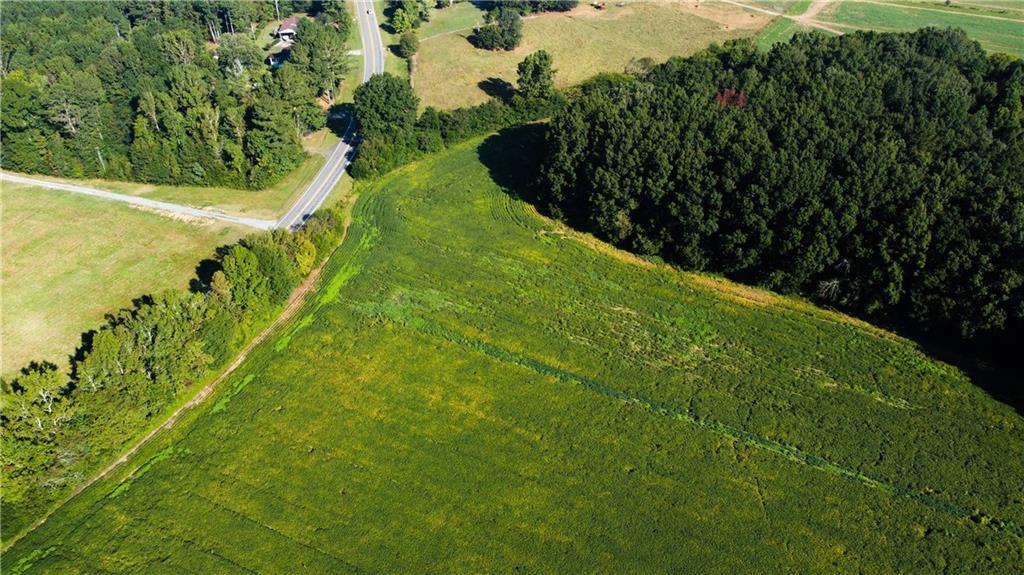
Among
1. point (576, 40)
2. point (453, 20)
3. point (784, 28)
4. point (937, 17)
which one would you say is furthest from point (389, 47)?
point (937, 17)

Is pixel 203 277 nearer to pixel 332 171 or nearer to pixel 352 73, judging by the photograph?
pixel 332 171

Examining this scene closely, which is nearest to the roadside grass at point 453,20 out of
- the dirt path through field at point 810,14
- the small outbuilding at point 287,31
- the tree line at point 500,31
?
the tree line at point 500,31

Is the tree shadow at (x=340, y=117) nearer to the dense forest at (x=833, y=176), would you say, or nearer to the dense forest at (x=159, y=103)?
the dense forest at (x=159, y=103)

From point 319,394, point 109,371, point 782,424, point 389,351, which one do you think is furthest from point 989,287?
point 109,371

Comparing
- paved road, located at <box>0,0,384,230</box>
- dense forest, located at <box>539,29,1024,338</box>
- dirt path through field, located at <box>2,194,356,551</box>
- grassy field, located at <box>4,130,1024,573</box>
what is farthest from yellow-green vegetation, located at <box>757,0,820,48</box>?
dirt path through field, located at <box>2,194,356,551</box>

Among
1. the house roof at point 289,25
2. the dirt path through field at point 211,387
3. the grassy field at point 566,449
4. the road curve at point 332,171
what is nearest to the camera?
the grassy field at point 566,449

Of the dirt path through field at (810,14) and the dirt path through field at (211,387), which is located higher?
the dirt path through field at (810,14)

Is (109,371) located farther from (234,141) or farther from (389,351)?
(234,141)

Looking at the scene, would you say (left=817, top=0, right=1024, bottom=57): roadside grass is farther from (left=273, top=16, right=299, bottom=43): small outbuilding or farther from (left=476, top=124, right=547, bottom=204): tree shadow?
(left=273, top=16, right=299, bottom=43): small outbuilding
